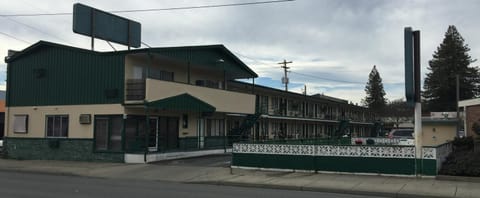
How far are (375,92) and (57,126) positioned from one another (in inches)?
3221

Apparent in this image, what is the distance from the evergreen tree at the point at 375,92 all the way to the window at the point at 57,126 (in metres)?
79.1

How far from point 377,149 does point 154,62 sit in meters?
14.5

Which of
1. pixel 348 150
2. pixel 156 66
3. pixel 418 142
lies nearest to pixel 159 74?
pixel 156 66

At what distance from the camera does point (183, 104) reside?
89.1 feet

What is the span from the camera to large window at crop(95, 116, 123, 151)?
25.2 metres

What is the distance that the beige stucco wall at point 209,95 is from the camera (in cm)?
2504

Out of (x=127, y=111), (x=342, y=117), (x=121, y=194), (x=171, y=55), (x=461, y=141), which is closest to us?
(x=121, y=194)

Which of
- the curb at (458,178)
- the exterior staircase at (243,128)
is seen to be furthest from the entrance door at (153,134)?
the curb at (458,178)

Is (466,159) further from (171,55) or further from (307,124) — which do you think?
(307,124)

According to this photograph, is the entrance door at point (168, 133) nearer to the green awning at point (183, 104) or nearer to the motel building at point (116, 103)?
the motel building at point (116, 103)

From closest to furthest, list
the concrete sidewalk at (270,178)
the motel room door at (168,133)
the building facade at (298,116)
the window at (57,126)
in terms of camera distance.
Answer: the concrete sidewalk at (270,178), the window at (57,126), the motel room door at (168,133), the building facade at (298,116)

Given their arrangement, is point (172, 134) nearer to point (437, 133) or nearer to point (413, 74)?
point (413, 74)

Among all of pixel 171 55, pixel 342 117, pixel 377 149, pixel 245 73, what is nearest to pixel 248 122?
pixel 245 73

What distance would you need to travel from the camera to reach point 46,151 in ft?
89.2
